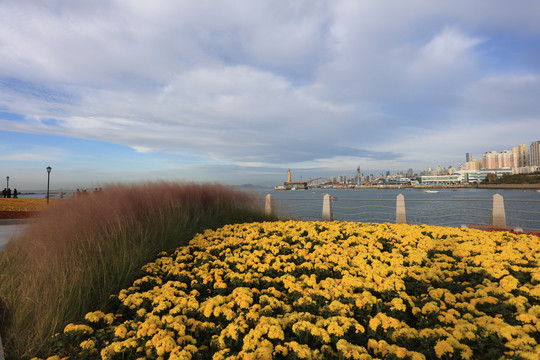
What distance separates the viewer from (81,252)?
477 cm

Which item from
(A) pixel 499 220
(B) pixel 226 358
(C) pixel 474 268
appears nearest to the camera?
(B) pixel 226 358

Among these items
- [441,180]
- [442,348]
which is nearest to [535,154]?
[441,180]

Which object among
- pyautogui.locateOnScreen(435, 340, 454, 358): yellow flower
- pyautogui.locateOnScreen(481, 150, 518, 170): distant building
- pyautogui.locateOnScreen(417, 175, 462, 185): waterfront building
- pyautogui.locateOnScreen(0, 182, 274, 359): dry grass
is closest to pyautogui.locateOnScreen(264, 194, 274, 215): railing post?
pyautogui.locateOnScreen(0, 182, 274, 359): dry grass

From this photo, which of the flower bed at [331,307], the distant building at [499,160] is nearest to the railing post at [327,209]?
the flower bed at [331,307]

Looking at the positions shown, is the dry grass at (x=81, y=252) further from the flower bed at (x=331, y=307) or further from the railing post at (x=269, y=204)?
the railing post at (x=269, y=204)

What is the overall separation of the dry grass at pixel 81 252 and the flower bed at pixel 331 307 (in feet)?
1.21

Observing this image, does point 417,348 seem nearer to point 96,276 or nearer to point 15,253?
point 96,276

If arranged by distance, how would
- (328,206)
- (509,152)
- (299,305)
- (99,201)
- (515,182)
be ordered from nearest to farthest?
(299,305), (99,201), (328,206), (515,182), (509,152)

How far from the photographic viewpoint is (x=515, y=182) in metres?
78.8

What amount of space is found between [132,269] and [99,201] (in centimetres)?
226

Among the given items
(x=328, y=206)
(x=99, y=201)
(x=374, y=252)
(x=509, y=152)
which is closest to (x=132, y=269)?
(x=99, y=201)

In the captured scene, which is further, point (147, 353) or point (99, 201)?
point (99, 201)

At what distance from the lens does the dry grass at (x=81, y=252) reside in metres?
3.56

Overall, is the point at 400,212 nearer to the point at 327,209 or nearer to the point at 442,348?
the point at 327,209
